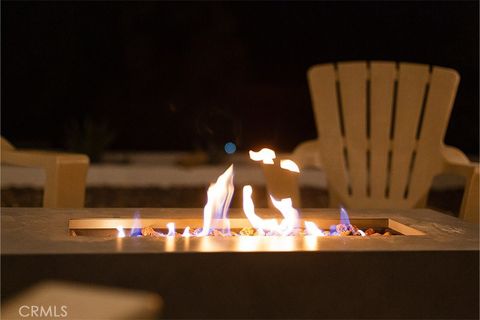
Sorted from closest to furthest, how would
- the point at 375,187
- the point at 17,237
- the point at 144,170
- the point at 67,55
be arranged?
the point at 17,237
the point at 375,187
the point at 144,170
the point at 67,55

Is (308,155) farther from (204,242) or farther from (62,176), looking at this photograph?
(204,242)

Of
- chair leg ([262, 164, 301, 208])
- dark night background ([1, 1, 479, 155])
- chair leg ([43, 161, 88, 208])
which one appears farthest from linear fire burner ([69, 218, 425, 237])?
dark night background ([1, 1, 479, 155])

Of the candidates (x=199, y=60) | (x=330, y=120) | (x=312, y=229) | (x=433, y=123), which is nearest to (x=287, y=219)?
(x=312, y=229)

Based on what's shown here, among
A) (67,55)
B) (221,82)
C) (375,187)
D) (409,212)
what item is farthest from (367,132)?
(67,55)

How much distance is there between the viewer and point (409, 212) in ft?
6.12

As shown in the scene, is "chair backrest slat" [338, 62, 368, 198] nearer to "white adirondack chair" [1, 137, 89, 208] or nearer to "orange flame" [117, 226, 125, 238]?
"white adirondack chair" [1, 137, 89, 208]

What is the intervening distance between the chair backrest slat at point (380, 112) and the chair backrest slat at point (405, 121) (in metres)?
0.03

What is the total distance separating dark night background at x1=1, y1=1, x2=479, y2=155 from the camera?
573cm

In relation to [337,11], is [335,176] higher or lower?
lower

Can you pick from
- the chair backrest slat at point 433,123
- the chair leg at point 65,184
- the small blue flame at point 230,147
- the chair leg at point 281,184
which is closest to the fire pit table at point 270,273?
the chair leg at point 65,184

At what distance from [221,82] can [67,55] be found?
1398 mm

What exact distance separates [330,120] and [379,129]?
0.22 metres

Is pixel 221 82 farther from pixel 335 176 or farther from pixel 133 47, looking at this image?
pixel 335 176

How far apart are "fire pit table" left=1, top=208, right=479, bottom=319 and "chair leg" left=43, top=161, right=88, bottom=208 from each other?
2.64 feet
